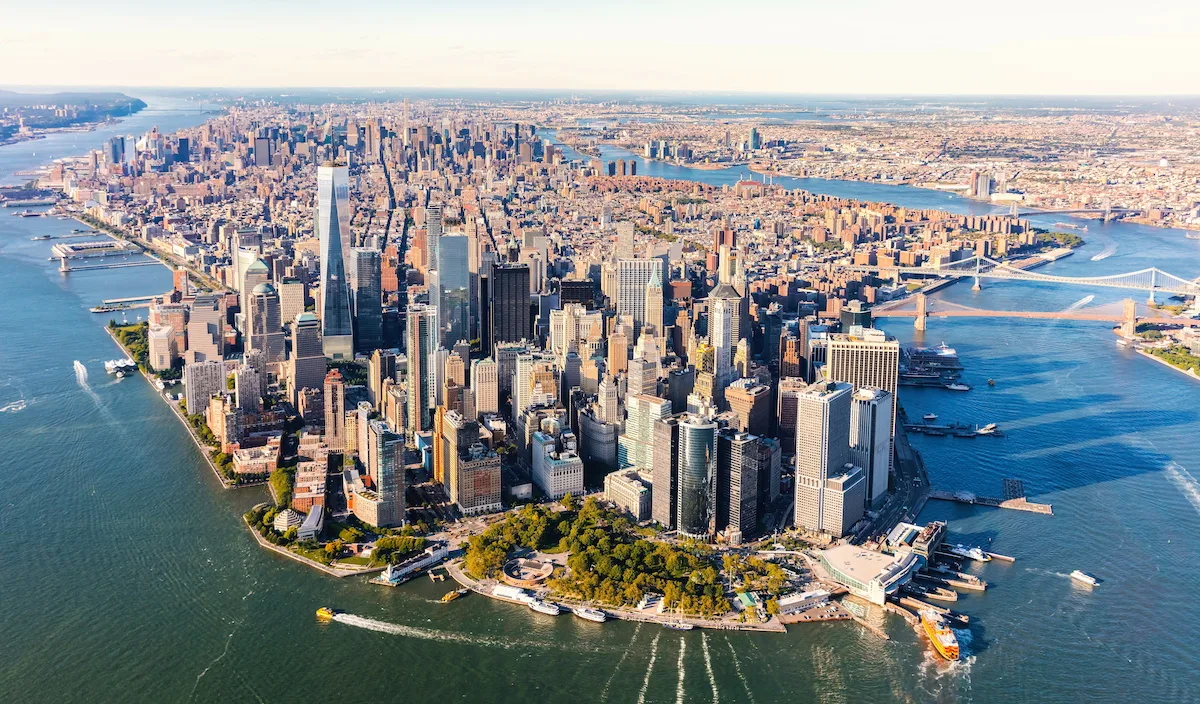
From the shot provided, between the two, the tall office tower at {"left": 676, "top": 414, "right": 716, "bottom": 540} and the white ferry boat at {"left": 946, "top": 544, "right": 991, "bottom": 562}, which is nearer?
the white ferry boat at {"left": 946, "top": 544, "right": 991, "bottom": 562}

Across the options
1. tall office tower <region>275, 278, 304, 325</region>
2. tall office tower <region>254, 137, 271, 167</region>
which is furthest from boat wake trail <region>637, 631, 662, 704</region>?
tall office tower <region>254, 137, 271, 167</region>

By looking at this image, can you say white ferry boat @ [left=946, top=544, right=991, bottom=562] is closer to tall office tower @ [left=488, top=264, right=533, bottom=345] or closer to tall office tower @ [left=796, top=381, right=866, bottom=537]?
tall office tower @ [left=796, top=381, right=866, bottom=537]

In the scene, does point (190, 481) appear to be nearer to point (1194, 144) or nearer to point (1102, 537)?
point (1102, 537)

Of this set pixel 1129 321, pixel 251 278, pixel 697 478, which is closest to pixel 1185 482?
pixel 697 478

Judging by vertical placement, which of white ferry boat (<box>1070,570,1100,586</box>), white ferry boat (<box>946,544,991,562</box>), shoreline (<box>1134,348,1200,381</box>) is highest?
shoreline (<box>1134,348,1200,381</box>)

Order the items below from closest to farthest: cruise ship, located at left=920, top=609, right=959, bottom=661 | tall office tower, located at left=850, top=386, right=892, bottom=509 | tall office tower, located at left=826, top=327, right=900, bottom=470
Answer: cruise ship, located at left=920, top=609, right=959, bottom=661
tall office tower, located at left=850, top=386, right=892, bottom=509
tall office tower, located at left=826, top=327, right=900, bottom=470

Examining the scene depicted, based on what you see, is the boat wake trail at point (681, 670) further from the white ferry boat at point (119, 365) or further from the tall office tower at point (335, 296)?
the white ferry boat at point (119, 365)
